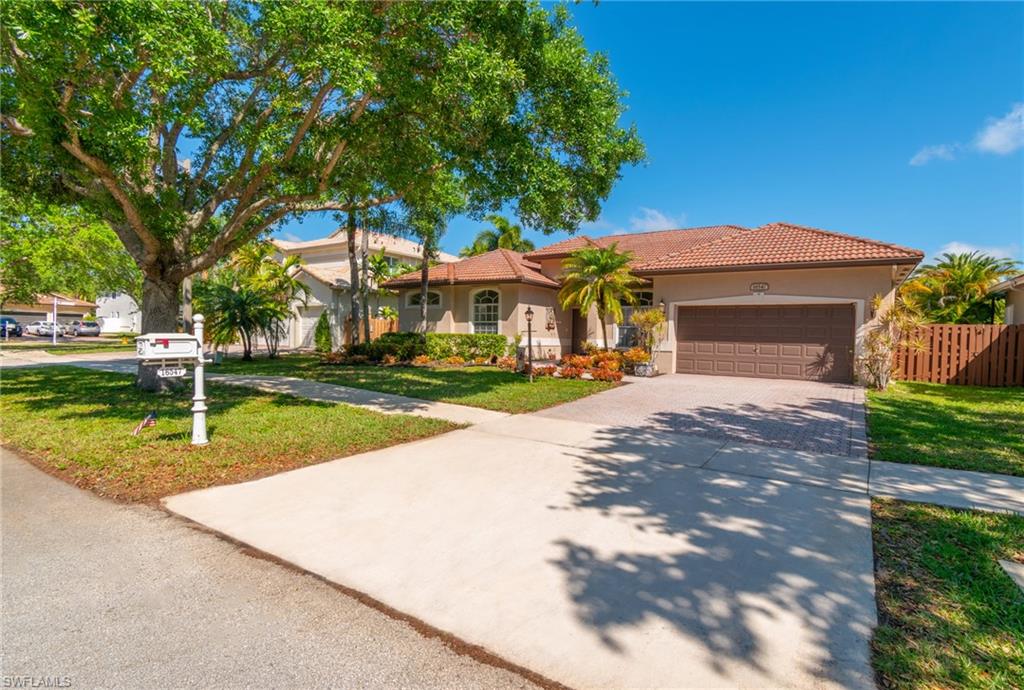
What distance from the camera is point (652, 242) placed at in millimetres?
22953

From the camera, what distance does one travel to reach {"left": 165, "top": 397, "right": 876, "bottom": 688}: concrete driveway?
2566mm

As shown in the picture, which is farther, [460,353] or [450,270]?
[450,270]

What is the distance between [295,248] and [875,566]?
4295cm

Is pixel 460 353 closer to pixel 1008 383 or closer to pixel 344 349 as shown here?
pixel 344 349

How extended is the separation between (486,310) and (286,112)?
12071 millimetres

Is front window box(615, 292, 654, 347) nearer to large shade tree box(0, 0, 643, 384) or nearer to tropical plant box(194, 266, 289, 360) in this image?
large shade tree box(0, 0, 643, 384)

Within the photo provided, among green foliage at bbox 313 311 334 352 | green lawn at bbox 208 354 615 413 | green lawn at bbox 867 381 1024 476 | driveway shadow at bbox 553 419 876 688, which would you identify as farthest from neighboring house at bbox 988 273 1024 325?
green foliage at bbox 313 311 334 352

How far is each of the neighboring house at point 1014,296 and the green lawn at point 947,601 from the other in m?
16.0

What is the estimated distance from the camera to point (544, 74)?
28.3 ft

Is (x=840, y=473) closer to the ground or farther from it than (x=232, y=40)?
closer to the ground

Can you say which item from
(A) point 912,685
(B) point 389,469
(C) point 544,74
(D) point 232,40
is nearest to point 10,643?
(B) point 389,469

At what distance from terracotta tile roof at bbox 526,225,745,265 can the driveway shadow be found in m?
16.9

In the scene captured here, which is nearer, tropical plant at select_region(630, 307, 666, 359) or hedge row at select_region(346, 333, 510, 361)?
tropical plant at select_region(630, 307, 666, 359)

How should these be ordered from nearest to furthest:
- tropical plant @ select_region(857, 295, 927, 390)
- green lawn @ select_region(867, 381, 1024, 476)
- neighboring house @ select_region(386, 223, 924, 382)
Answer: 1. green lawn @ select_region(867, 381, 1024, 476)
2. tropical plant @ select_region(857, 295, 927, 390)
3. neighboring house @ select_region(386, 223, 924, 382)
